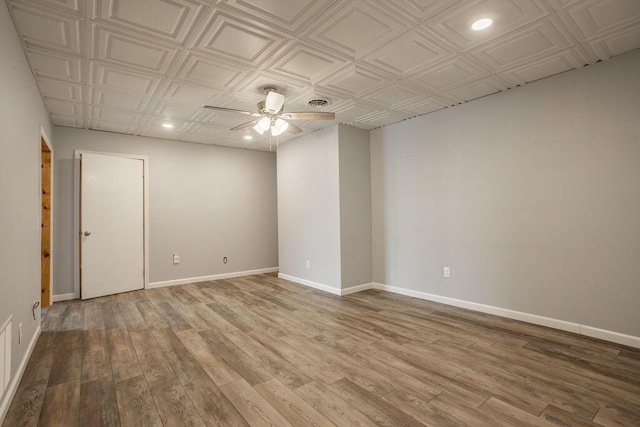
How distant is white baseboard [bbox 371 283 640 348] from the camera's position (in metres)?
2.71

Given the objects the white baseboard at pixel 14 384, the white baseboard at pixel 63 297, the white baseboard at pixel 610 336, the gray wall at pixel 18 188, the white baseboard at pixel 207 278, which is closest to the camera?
the white baseboard at pixel 14 384

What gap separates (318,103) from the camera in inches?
146

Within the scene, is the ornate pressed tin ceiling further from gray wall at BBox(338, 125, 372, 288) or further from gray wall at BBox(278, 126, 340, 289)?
gray wall at BBox(278, 126, 340, 289)

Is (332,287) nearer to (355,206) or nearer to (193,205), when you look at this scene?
(355,206)

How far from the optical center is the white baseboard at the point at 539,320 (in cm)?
271

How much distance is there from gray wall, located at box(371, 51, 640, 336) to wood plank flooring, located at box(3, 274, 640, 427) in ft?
1.36

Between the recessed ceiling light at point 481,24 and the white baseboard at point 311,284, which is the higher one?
the recessed ceiling light at point 481,24

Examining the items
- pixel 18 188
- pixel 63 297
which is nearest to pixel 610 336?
pixel 18 188

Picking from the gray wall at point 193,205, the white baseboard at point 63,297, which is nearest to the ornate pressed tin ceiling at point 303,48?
the gray wall at point 193,205

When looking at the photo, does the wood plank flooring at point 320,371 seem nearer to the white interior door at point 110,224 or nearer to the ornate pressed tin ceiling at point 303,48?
the white interior door at point 110,224

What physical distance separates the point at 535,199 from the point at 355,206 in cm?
230

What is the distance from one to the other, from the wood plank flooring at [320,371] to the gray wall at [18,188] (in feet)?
1.73

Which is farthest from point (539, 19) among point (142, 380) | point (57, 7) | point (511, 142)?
point (142, 380)

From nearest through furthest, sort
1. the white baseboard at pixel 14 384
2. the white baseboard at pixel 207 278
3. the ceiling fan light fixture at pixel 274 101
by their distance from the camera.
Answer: the white baseboard at pixel 14 384
the ceiling fan light fixture at pixel 274 101
the white baseboard at pixel 207 278
